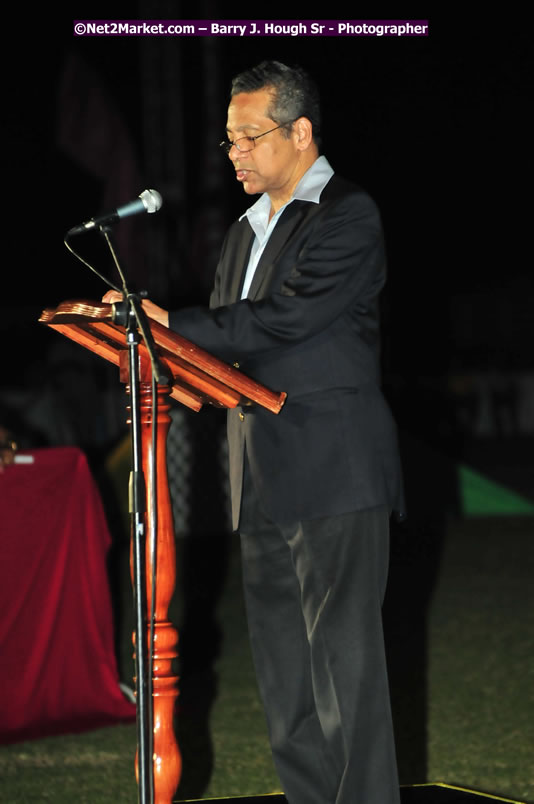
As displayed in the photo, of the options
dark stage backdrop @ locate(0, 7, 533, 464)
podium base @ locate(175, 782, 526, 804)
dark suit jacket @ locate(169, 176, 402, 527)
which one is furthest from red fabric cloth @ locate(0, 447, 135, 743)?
dark stage backdrop @ locate(0, 7, 533, 464)

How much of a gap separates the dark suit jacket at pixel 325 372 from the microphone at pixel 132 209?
1.06 ft

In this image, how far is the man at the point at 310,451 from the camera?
8.90 ft

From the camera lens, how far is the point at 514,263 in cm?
2858

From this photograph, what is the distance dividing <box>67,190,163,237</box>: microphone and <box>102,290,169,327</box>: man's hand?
0.51 feet

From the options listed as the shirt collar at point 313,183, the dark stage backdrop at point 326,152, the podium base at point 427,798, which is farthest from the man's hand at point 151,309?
the dark stage backdrop at point 326,152

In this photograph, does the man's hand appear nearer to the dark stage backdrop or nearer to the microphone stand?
the microphone stand

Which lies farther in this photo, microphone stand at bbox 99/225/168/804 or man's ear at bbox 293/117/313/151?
man's ear at bbox 293/117/313/151

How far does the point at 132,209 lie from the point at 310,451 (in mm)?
741

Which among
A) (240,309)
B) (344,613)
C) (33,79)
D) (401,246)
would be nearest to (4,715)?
(344,613)

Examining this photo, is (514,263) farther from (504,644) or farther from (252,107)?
(252,107)

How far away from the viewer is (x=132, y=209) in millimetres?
2535

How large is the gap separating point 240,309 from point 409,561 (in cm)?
618

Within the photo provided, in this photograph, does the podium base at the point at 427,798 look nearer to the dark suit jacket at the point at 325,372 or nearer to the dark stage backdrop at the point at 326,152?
the dark suit jacket at the point at 325,372

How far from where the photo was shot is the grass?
3.99 meters
